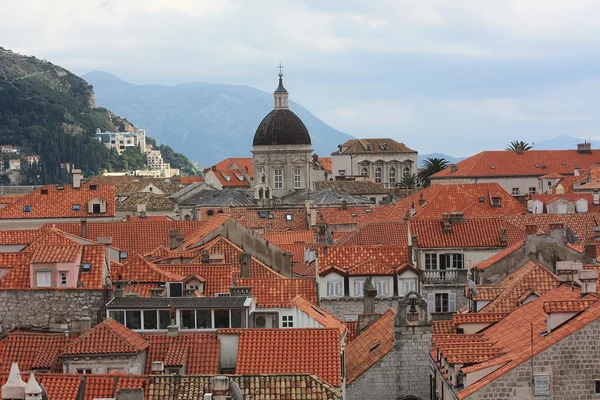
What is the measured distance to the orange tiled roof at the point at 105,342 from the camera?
3569 cm

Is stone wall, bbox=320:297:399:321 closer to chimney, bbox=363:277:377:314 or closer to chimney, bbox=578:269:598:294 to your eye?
chimney, bbox=363:277:377:314

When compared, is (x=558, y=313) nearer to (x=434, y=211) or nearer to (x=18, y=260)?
(x=18, y=260)

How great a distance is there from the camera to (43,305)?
1699 inches

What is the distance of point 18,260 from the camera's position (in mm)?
47594

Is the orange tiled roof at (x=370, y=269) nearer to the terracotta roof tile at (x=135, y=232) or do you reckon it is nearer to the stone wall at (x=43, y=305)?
the stone wall at (x=43, y=305)

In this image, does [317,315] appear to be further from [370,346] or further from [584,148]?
[584,148]

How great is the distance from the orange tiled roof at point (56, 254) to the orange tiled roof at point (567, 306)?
1896 cm

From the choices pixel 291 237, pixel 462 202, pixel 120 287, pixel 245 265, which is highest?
pixel 462 202

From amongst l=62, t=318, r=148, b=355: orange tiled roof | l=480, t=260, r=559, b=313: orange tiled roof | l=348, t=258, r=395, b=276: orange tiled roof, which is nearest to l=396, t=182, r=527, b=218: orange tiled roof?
l=348, t=258, r=395, b=276: orange tiled roof

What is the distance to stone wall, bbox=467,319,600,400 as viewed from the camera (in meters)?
29.1

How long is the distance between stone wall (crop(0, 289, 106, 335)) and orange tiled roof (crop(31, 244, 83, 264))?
5.06ft

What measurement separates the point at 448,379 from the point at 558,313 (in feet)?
11.3

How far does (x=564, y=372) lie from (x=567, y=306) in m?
2.22

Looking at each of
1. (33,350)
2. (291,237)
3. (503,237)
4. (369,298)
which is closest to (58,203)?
(291,237)
